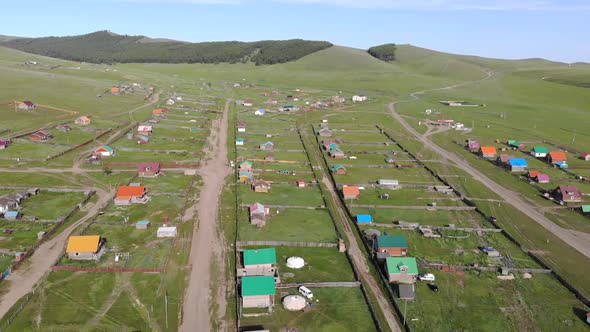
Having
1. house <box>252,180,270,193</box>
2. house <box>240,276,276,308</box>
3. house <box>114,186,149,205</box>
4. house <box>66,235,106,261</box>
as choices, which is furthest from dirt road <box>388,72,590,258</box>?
house <box>114,186,149,205</box>

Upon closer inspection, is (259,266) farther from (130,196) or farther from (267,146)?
(267,146)

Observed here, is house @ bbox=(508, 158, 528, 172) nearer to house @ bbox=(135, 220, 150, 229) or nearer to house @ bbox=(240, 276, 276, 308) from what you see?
house @ bbox=(240, 276, 276, 308)

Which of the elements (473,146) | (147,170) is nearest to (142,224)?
(147,170)

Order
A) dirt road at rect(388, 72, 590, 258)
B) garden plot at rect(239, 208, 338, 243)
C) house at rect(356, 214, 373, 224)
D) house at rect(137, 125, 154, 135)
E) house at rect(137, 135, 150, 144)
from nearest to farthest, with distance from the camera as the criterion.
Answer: garden plot at rect(239, 208, 338, 243), dirt road at rect(388, 72, 590, 258), house at rect(356, 214, 373, 224), house at rect(137, 135, 150, 144), house at rect(137, 125, 154, 135)

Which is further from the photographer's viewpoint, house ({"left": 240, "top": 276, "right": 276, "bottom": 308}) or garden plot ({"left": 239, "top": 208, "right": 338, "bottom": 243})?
garden plot ({"left": 239, "top": 208, "right": 338, "bottom": 243})

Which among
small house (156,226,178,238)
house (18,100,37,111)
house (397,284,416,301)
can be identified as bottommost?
house (397,284,416,301)

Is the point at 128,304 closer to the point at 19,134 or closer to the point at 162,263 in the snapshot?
A: the point at 162,263
